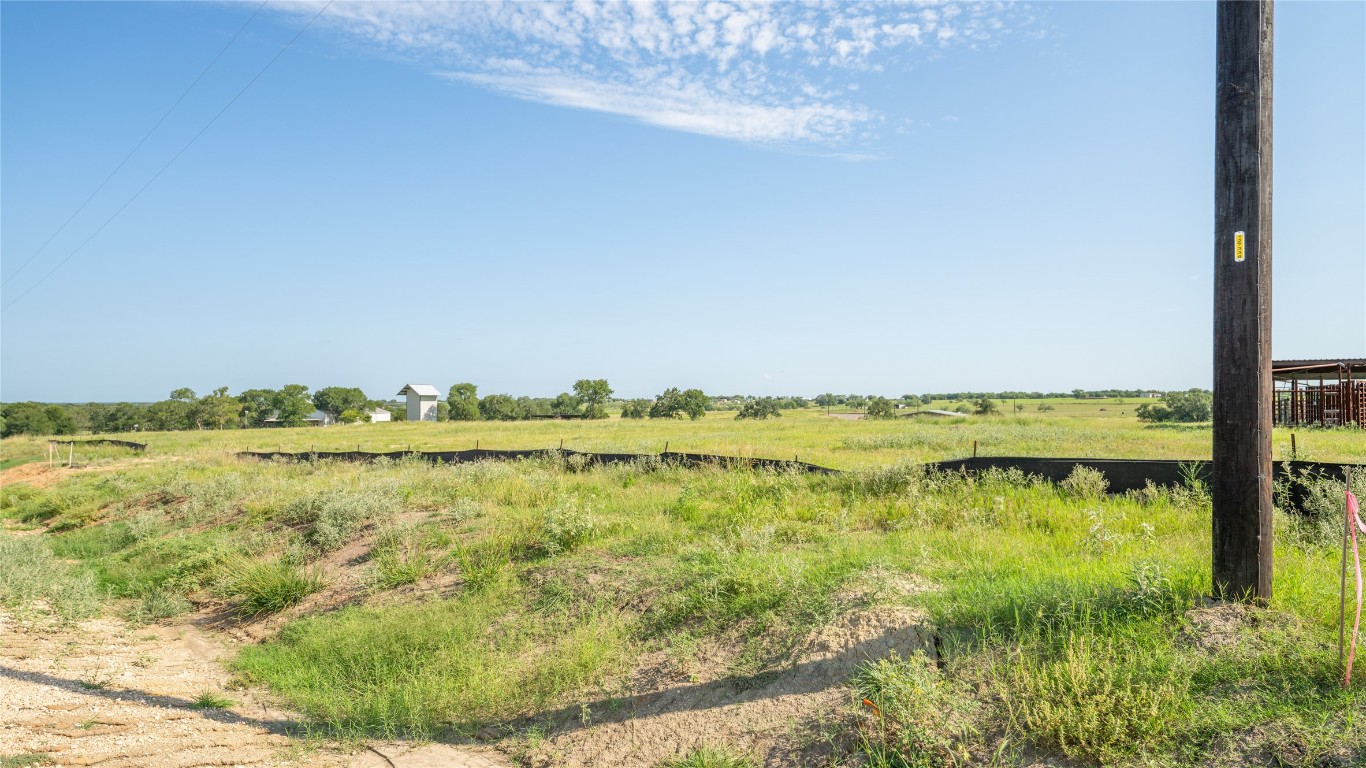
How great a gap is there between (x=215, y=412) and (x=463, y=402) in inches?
1151

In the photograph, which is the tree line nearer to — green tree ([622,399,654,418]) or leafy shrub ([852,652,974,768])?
green tree ([622,399,654,418])

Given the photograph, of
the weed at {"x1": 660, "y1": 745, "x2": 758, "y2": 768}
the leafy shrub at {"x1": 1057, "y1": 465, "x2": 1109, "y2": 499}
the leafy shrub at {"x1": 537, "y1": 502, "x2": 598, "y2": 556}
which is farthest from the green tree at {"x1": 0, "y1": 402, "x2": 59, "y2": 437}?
the leafy shrub at {"x1": 1057, "y1": 465, "x2": 1109, "y2": 499}

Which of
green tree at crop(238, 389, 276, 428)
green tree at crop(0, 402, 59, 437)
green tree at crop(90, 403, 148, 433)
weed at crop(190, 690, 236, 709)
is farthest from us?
green tree at crop(238, 389, 276, 428)

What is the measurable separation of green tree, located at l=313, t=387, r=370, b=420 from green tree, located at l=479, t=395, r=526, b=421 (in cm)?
2637

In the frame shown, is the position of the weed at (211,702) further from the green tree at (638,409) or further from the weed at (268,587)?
the green tree at (638,409)

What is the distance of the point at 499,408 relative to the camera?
101 metres

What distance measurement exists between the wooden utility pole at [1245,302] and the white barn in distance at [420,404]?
9909cm

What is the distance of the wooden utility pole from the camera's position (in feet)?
16.0

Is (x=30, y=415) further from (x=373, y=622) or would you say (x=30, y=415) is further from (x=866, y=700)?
(x=866, y=700)

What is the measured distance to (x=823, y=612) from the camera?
6.02 m

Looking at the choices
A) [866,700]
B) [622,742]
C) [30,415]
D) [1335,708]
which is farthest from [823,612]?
[30,415]

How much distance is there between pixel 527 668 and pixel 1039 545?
5.64m

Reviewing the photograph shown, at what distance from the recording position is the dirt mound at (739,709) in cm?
485

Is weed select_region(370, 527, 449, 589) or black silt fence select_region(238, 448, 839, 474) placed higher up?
black silt fence select_region(238, 448, 839, 474)
